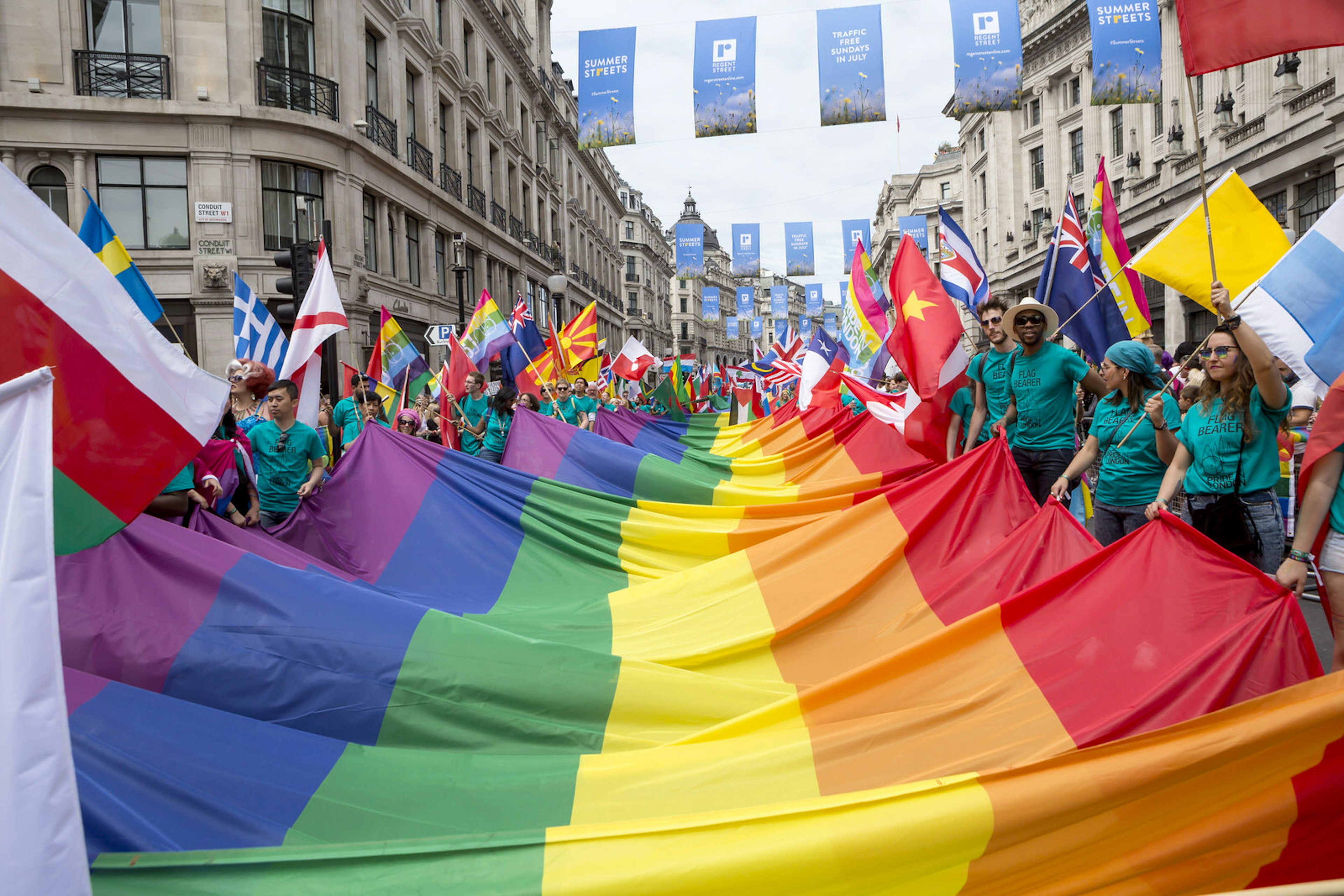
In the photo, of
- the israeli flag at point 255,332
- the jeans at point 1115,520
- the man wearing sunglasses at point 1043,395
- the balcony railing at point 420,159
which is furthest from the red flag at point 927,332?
the balcony railing at point 420,159

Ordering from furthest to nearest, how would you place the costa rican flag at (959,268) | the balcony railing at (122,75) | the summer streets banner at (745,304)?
the summer streets banner at (745,304) → the balcony railing at (122,75) → the costa rican flag at (959,268)

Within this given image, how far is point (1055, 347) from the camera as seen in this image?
5633 mm

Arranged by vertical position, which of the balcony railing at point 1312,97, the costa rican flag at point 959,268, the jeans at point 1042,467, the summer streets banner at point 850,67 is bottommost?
the jeans at point 1042,467

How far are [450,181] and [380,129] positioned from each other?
5.15 meters

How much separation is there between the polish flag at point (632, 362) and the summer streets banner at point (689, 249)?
9221 millimetres

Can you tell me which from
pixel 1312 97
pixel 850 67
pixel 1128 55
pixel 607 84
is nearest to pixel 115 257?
pixel 607 84

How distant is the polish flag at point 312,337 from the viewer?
7008 mm

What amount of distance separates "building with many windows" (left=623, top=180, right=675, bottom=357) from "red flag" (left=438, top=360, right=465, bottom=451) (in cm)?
5877

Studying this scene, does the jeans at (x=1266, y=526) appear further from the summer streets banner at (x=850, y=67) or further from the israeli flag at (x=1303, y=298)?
the summer streets banner at (x=850, y=67)

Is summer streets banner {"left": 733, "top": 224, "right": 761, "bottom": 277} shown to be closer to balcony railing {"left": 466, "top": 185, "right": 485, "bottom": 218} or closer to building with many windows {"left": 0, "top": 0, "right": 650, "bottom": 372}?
balcony railing {"left": 466, "top": 185, "right": 485, "bottom": 218}

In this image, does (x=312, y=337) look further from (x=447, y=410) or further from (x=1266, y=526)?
(x=1266, y=526)

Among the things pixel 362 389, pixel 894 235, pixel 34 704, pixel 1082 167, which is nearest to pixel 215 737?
pixel 34 704

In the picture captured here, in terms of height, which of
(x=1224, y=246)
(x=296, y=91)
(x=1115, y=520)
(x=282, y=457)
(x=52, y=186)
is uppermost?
(x=296, y=91)

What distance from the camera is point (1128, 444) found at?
4.90m
